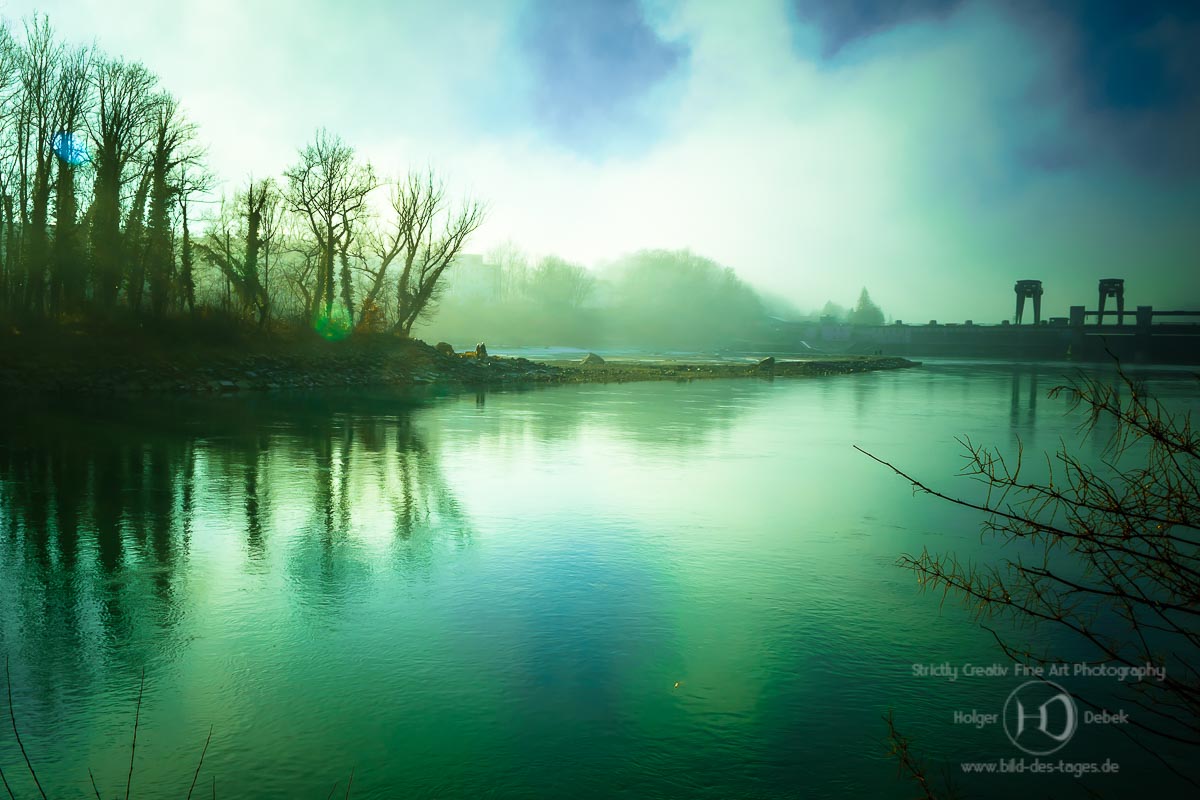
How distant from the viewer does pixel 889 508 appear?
1295 centimetres

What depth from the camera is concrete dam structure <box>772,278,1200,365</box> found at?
390 feet

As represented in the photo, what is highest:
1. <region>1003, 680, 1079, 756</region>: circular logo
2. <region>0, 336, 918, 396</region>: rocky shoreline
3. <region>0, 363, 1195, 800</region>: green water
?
<region>0, 336, 918, 396</region>: rocky shoreline

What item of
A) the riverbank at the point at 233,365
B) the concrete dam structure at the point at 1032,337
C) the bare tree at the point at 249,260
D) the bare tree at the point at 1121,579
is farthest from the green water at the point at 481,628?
the concrete dam structure at the point at 1032,337

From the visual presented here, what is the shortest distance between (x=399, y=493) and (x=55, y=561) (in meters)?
5.06

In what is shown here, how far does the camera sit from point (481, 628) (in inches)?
286

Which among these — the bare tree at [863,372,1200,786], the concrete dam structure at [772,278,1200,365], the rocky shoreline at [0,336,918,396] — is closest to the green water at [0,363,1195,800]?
the bare tree at [863,372,1200,786]

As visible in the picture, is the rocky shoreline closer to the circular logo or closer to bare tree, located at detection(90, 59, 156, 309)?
bare tree, located at detection(90, 59, 156, 309)

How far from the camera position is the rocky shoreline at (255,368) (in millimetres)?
29266

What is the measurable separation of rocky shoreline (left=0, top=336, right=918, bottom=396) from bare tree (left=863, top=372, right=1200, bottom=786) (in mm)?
30101

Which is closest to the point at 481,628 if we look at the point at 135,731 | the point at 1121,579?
the point at 135,731

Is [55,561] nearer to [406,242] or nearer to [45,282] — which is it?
[45,282]

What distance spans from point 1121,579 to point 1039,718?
4.25 metres

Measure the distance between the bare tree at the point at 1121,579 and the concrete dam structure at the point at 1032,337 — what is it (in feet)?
375

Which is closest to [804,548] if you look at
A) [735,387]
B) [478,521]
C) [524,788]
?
[478,521]
